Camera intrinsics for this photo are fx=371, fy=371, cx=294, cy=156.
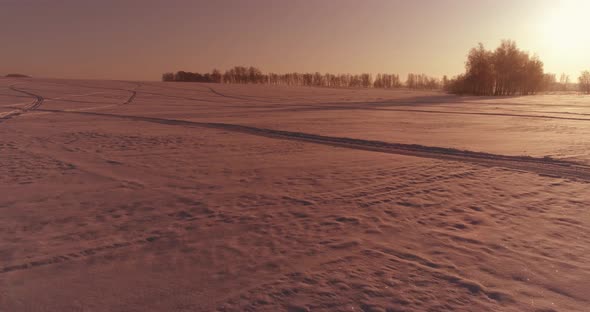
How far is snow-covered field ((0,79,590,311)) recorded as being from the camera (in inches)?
119

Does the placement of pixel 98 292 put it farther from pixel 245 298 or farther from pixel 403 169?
pixel 403 169

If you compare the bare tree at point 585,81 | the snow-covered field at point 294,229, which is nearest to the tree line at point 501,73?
the bare tree at point 585,81

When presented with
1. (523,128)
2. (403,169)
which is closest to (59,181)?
(403,169)

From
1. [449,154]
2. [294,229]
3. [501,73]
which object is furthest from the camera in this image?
[501,73]

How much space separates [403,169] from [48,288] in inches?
229

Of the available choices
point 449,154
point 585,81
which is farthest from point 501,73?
point 449,154

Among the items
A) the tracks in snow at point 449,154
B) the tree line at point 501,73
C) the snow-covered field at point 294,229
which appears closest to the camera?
the snow-covered field at point 294,229

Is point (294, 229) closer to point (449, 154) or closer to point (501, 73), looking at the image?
point (449, 154)

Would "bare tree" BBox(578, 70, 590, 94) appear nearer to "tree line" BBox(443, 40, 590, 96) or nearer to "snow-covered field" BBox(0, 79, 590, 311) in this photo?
"tree line" BBox(443, 40, 590, 96)

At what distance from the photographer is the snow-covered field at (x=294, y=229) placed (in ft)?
9.95

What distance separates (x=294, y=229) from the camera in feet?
14.2

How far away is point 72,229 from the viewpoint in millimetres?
4273

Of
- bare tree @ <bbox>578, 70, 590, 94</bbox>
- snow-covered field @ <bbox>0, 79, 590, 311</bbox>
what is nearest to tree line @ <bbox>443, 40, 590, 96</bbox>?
bare tree @ <bbox>578, 70, 590, 94</bbox>

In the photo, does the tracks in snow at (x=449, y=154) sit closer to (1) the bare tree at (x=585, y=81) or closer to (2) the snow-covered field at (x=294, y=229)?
Result: (2) the snow-covered field at (x=294, y=229)
